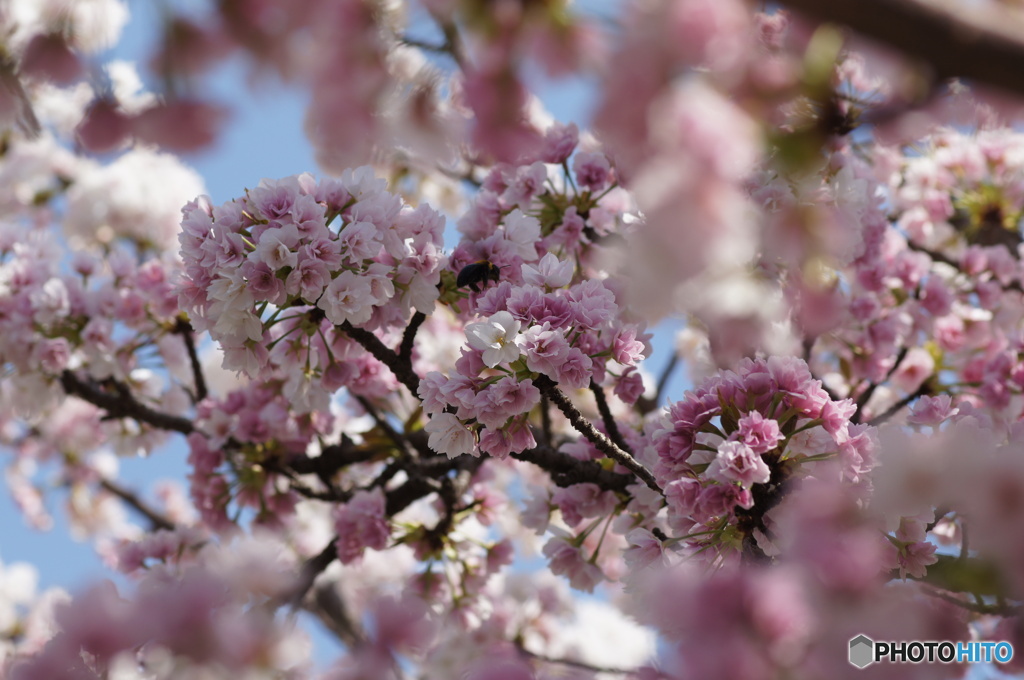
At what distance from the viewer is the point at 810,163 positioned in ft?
3.47

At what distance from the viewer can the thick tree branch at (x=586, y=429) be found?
2078 mm

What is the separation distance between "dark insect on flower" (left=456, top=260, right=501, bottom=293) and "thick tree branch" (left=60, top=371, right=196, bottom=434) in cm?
164

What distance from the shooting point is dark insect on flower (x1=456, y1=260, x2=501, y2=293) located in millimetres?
2340

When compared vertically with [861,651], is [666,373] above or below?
above

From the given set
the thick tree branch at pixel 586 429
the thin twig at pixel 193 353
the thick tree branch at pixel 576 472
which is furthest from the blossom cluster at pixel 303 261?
the thin twig at pixel 193 353

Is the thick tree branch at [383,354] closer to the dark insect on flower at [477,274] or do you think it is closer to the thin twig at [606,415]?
the dark insect on flower at [477,274]

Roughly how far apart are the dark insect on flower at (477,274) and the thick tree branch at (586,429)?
0.42 meters

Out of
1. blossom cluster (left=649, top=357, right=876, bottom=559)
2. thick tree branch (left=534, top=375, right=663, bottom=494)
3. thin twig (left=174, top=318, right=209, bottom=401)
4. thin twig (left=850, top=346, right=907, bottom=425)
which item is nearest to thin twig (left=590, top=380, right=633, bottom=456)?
thick tree branch (left=534, top=375, right=663, bottom=494)

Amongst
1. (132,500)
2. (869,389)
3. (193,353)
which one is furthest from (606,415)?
(132,500)

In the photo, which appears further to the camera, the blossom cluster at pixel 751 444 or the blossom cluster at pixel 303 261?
the blossom cluster at pixel 303 261

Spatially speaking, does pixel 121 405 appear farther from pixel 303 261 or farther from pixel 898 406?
pixel 898 406

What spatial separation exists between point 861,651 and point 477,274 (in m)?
1.43

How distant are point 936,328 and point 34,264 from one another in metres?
3.92

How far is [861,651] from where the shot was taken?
1267mm
